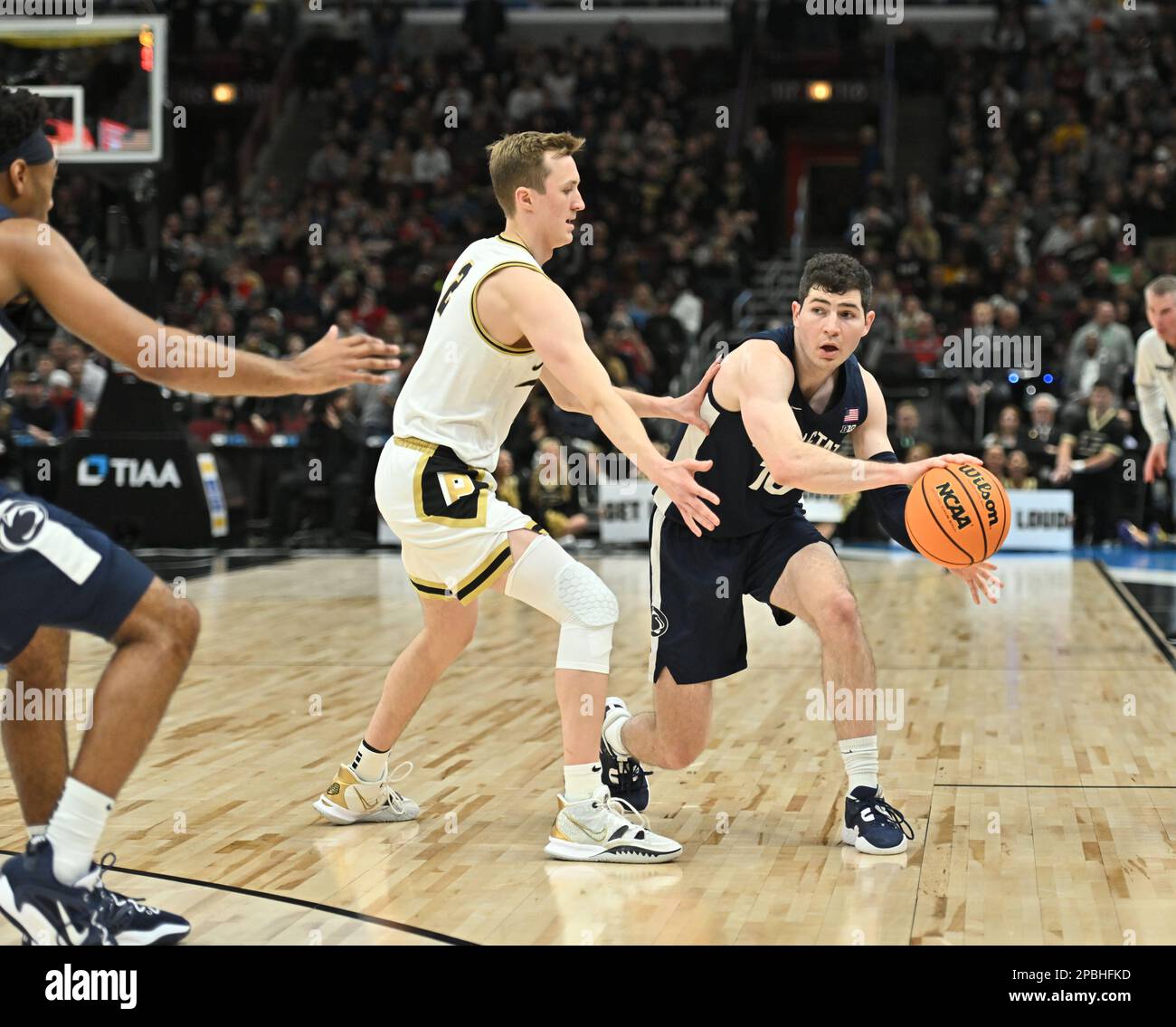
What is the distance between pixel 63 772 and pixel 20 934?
0.41 m

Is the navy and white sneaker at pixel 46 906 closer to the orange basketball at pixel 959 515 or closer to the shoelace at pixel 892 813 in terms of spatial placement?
the shoelace at pixel 892 813

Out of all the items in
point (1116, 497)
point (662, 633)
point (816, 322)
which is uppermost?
point (816, 322)

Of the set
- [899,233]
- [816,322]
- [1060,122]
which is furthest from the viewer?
[1060,122]

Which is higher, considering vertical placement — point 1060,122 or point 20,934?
point 1060,122

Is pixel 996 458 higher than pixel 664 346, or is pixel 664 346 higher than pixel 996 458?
pixel 664 346

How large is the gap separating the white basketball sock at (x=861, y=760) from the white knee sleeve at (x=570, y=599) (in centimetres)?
79

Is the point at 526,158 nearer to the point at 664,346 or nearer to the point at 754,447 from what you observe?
the point at 754,447

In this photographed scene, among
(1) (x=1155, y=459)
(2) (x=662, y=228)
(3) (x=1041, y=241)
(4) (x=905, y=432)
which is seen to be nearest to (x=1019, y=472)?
(4) (x=905, y=432)

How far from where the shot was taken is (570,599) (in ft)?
14.7

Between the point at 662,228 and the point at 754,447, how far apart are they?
16879 millimetres

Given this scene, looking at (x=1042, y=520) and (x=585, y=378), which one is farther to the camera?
(x=1042, y=520)

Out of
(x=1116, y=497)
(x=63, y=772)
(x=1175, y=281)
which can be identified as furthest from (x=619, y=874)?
(x=1116, y=497)
